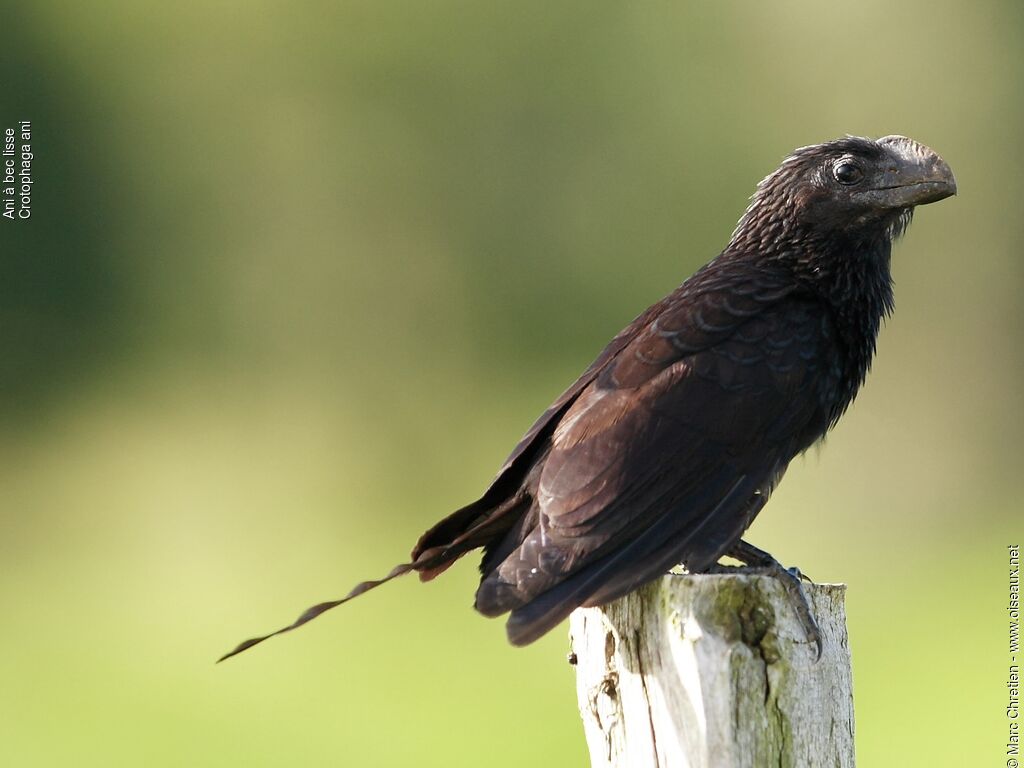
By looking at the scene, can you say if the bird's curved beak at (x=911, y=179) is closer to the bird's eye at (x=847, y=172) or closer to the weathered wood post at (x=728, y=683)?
the bird's eye at (x=847, y=172)

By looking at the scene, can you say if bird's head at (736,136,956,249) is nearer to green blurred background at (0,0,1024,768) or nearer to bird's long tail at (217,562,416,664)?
bird's long tail at (217,562,416,664)

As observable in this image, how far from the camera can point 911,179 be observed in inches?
183

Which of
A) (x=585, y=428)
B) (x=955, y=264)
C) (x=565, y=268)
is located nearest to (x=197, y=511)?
(x=565, y=268)

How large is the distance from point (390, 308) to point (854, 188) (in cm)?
1038

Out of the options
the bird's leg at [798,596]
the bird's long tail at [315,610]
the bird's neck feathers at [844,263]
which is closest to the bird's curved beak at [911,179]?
the bird's neck feathers at [844,263]

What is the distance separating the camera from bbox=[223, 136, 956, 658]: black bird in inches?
146

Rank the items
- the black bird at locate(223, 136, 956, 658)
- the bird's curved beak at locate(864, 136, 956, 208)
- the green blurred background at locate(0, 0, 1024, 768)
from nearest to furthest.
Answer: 1. the black bird at locate(223, 136, 956, 658)
2. the bird's curved beak at locate(864, 136, 956, 208)
3. the green blurred background at locate(0, 0, 1024, 768)

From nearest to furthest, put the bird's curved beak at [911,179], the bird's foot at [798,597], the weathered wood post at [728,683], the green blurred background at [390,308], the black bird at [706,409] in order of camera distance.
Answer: the weathered wood post at [728,683]
the bird's foot at [798,597]
the black bird at [706,409]
the bird's curved beak at [911,179]
the green blurred background at [390,308]

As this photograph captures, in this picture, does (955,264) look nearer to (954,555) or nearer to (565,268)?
(954,555)

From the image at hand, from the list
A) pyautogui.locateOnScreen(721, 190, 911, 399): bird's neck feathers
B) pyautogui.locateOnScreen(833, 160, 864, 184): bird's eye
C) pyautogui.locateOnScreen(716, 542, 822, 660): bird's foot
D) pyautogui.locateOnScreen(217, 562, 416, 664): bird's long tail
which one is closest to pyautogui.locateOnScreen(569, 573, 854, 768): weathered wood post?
pyautogui.locateOnScreen(716, 542, 822, 660): bird's foot

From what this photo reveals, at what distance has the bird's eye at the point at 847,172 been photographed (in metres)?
4.77

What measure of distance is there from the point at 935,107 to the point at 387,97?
611 cm

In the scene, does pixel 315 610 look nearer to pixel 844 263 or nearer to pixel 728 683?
pixel 728 683

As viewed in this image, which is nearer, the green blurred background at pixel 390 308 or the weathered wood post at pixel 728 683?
the weathered wood post at pixel 728 683
